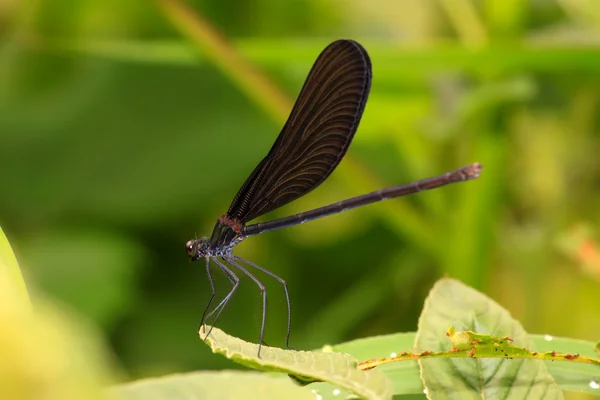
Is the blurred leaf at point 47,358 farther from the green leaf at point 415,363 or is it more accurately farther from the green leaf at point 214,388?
the green leaf at point 415,363

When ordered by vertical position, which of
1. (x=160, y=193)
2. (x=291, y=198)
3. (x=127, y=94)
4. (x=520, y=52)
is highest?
(x=127, y=94)

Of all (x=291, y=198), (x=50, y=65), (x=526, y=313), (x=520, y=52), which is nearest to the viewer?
(x=291, y=198)

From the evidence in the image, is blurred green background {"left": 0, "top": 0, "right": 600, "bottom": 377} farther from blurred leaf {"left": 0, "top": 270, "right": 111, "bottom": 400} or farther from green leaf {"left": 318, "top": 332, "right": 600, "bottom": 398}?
blurred leaf {"left": 0, "top": 270, "right": 111, "bottom": 400}

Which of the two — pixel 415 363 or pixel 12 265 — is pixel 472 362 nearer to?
pixel 415 363

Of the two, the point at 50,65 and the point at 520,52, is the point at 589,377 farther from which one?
the point at 50,65

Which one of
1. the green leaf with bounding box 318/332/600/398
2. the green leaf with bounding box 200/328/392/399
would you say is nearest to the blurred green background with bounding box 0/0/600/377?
the green leaf with bounding box 318/332/600/398

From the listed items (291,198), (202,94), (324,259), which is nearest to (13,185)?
(202,94)

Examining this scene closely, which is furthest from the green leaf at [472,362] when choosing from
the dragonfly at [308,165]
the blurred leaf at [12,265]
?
the dragonfly at [308,165]

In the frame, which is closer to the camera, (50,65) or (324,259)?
(324,259)
